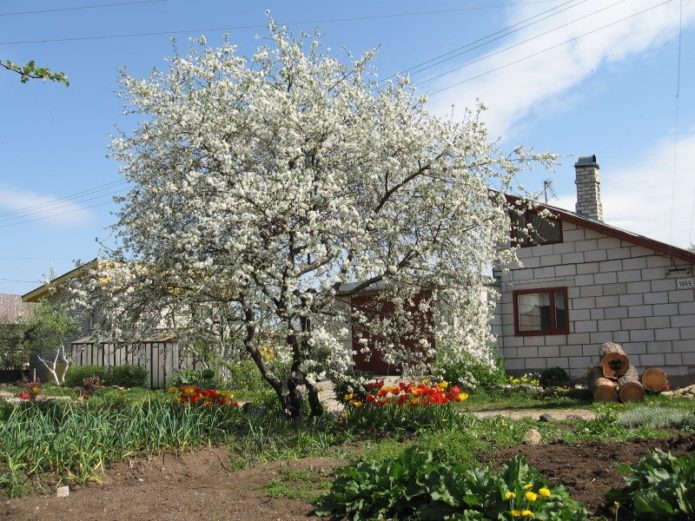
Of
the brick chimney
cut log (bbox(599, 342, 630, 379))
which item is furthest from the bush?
cut log (bbox(599, 342, 630, 379))

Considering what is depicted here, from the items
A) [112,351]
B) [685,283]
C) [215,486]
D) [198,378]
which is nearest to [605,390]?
[685,283]

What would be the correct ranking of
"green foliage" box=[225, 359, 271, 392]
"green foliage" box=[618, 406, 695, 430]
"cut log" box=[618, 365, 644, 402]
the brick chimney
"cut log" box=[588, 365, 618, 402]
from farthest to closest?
1. the brick chimney
2. "green foliage" box=[225, 359, 271, 392]
3. "cut log" box=[588, 365, 618, 402]
4. "cut log" box=[618, 365, 644, 402]
5. "green foliage" box=[618, 406, 695, 430]

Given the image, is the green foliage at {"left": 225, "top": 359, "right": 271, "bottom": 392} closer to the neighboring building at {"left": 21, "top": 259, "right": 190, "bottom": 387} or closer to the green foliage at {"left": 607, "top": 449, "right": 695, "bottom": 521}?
the neighboring building at {"left": 21, "top": 259, "right": 190, "bottom": 387}

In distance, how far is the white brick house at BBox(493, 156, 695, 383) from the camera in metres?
14.5

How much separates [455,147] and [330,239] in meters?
1.91

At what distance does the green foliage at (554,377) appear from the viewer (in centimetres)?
1526

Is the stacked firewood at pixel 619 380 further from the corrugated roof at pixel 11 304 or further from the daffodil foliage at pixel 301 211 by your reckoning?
the corrugated roof at pixel 11 304

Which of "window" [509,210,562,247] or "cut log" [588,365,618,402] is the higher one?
"window" [509,210,562,247]

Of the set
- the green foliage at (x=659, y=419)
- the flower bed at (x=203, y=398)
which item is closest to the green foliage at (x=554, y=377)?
the green foliage at (x=659, y=419)

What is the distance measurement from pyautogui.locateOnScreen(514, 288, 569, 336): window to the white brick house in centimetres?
2

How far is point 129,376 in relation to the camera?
65.7 feet

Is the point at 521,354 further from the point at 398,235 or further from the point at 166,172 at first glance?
the point at 166,172

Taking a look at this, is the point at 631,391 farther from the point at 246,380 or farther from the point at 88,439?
the point at 88,439

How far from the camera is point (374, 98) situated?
916 cm
